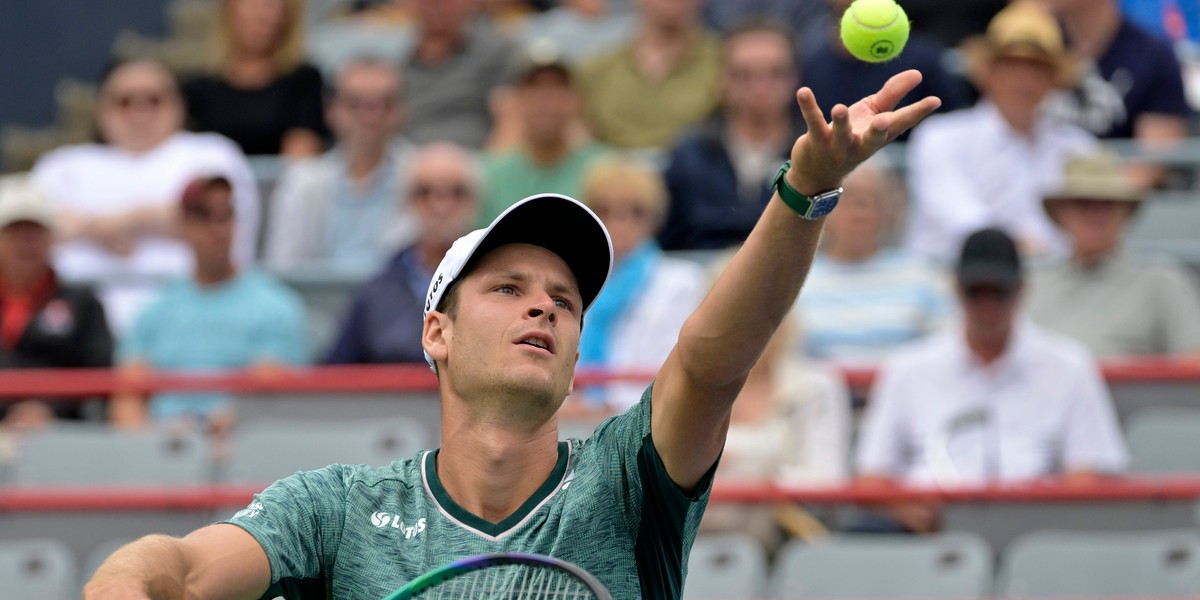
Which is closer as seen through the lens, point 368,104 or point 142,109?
→ point 368,104

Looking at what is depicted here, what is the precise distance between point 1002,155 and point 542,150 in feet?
7.37

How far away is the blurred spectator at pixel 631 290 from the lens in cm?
794

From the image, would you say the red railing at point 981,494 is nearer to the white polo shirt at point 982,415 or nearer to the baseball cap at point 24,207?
the white polo shirt at point 982,415

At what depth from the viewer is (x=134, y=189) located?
9.78 m

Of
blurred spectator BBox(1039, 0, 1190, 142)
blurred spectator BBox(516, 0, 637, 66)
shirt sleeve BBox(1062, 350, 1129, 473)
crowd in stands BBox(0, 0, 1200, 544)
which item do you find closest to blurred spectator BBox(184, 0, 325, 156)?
crowd in stands BBox(0, 0, 1200, 544)

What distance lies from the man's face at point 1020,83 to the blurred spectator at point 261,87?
3.80 m

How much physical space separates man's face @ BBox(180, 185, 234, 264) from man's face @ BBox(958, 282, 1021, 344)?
3.33 meters

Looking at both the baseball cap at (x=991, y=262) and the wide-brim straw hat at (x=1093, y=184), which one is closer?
the baseball cap at (x=991, y=262)

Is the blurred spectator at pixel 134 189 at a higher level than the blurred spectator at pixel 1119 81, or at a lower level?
lower

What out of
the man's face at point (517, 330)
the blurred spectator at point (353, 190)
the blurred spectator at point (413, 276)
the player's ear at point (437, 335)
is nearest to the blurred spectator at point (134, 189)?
the blurred spectator at point (353, 190)

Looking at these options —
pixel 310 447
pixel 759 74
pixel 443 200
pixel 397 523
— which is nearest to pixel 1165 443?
pixel 759 74

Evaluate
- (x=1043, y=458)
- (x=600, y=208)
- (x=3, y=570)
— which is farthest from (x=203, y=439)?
(x=1043, y=458)

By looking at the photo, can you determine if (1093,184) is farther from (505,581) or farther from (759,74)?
(505,581)

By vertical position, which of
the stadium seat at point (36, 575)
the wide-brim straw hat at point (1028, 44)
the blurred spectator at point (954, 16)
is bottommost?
the stadium seat at point (36, 575)
